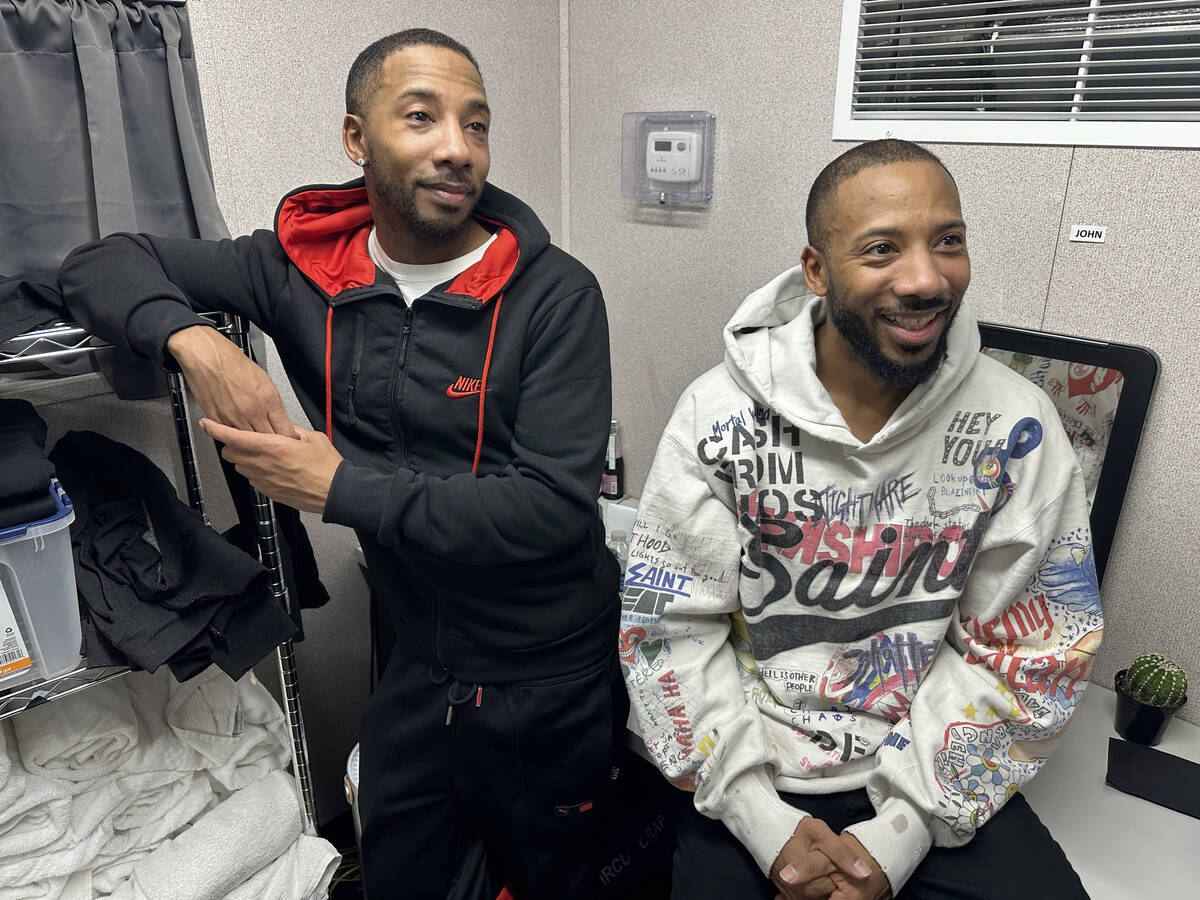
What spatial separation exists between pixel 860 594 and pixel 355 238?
34.3 inches

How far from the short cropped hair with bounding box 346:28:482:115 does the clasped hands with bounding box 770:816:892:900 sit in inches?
43.1

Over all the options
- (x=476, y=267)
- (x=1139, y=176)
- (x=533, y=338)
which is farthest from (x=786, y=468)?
(x=1139, y=176)

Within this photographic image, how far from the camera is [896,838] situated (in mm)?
1079

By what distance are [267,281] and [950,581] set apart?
1022mm

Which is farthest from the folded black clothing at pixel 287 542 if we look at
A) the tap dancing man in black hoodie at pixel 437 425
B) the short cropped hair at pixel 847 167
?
the short cropped hair at pixel 847 167

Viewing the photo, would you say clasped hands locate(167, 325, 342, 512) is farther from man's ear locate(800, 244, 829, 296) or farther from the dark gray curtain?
man's ear locate(800, 244, 829, 296)

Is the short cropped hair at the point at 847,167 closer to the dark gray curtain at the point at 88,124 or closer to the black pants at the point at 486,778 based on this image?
the black pants at the point at 486,778

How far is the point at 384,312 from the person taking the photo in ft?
3.84

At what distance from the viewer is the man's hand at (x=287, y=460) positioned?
108 cm

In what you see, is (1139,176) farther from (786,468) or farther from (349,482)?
(349,482)

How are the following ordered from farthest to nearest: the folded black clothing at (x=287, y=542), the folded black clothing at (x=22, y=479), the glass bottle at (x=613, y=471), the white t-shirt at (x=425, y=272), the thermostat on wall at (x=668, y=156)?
the glass bottle at (x=613, y=471) < the thermostat on wall at (x=668, y=156) < the folded black clothing at (x=287, y=542) < the white t-shirt at (x=425, y=272) < the folded black clothing at (x=22, y=479)

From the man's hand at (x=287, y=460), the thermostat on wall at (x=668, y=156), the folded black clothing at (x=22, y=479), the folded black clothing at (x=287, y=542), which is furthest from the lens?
the thermostat on wall at (x=668, y=156)

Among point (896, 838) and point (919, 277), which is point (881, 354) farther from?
point (896, 838)

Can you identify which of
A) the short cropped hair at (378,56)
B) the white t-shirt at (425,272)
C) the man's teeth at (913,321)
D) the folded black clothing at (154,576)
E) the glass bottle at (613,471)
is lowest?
the glass bottle at (613,471)
